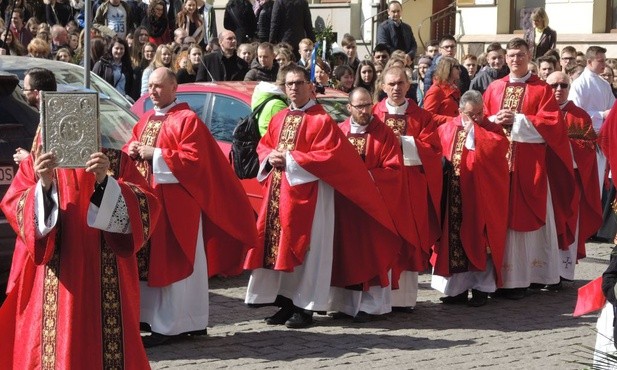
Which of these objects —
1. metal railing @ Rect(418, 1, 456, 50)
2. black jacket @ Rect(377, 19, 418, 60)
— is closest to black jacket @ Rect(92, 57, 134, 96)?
black jacket @ Rect(377, 19, 418, 60)

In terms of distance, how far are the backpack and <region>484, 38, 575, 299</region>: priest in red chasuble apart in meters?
2.02

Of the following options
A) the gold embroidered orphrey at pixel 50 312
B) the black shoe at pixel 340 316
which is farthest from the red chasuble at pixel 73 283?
the black shoe at pixel 340 316

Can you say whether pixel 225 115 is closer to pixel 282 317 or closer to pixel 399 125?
pixel 399 125

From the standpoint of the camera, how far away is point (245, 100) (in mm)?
11898

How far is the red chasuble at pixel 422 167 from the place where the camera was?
10156 mm

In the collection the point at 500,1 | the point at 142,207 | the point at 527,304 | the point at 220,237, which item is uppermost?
the point at 500,1

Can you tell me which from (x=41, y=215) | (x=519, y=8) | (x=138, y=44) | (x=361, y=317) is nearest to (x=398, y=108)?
(x=361, y=317)

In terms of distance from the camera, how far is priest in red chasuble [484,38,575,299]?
1082cm

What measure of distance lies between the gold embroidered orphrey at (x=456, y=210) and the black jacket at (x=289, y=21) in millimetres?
7178

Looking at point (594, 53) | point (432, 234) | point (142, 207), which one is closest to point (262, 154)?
point (432, 234)

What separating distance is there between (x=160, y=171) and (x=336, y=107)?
3.85m

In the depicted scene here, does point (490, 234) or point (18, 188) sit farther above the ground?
point (18, 188)

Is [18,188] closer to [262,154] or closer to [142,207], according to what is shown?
[142,207]

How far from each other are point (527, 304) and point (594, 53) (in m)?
4.72
